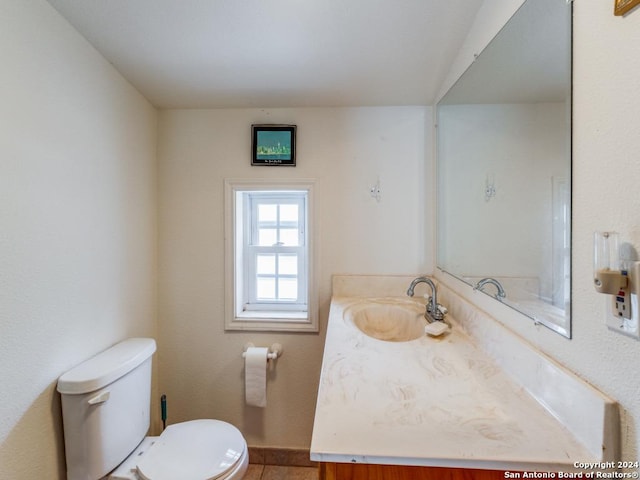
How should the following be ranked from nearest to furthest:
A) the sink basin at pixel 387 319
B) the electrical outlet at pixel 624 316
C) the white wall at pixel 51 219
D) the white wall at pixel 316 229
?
1. the electrical outlet at pixel 624 316
2. the white wall at pixel 51 219
3. the sink basin at pixel 387 319
4. the white wall at pixel 316 229

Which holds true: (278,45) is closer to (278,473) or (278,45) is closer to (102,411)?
(102,411)

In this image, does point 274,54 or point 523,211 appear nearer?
point 523,211

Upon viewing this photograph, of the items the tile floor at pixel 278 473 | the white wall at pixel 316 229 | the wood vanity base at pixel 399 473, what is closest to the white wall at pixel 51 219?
the white wall at pixel 316 229

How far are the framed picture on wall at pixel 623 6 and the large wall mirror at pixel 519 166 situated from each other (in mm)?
111

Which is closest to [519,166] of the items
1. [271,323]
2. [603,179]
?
[603,179]

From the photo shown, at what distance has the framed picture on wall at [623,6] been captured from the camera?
48 centimetres

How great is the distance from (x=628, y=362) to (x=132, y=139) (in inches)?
78.7

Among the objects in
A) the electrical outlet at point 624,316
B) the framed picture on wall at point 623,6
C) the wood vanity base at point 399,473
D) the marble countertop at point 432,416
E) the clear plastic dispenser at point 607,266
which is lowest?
the wood vanity base at point 399,473

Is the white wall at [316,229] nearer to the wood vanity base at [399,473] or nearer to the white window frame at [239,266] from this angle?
the white window frame at [239,266]

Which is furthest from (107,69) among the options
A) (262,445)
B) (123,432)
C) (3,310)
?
(262,445)

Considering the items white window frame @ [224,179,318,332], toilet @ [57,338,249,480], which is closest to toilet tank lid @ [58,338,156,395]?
Answer: toilet @ [57,338,249,480]

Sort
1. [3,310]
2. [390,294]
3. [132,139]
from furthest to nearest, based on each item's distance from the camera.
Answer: [390,294]
[132,139]
[3,310]

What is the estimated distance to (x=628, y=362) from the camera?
482 millimetres

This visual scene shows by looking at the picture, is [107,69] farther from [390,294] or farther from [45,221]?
[390,294]
